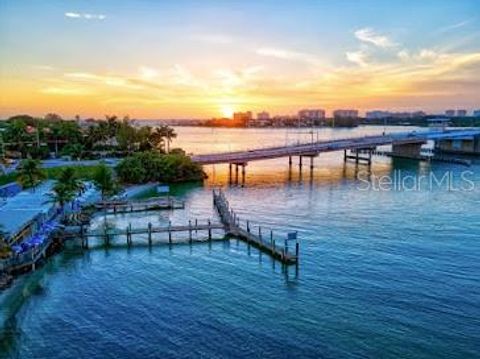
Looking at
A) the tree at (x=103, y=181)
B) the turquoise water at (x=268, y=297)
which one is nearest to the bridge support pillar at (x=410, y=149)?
the turquoise water at (x=268, y=297)

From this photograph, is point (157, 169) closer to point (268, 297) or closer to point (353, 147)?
point (353, 147)

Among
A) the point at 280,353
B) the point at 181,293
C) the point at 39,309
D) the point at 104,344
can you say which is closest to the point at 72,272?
the point at 39,309

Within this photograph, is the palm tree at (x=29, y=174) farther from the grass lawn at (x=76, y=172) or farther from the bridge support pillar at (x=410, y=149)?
the bridge support pillar at (x=410, y=149)

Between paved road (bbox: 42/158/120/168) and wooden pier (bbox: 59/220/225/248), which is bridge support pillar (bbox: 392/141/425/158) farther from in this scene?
wooden pier (bbox: 59/220/225/248)

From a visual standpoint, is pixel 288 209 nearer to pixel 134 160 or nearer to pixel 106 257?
pixel 106 257

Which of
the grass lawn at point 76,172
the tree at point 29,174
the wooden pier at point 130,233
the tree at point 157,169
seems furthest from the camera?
the tree at point 157,169

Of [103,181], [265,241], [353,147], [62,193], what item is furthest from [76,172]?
[353,147]
